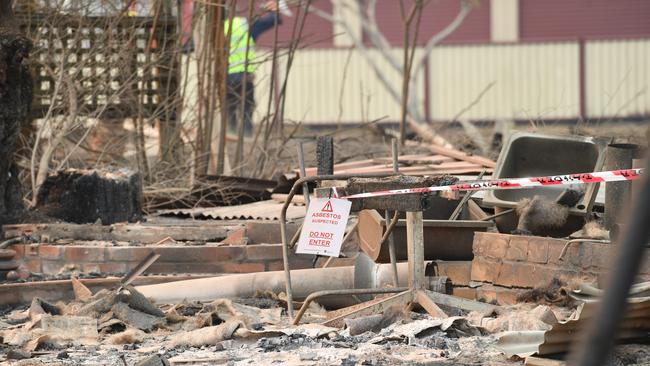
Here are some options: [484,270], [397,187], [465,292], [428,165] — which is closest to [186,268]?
[465,292]

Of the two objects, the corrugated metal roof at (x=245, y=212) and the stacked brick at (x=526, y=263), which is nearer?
the stacked brick at (x=526, y=263)

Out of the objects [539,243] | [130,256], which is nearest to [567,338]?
[539,243]

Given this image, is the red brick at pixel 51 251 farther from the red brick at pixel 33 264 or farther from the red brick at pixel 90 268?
the red brick at pixel 90 268

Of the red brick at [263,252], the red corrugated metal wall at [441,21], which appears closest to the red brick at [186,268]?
the red brick at [263,252]

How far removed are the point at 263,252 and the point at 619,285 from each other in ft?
21.2

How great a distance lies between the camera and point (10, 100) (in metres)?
9.07

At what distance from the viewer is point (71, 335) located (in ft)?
19.8

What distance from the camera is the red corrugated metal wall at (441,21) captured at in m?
35.3

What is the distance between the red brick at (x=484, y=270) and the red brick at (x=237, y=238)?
1978 mm

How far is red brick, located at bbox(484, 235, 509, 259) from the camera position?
6.88 m

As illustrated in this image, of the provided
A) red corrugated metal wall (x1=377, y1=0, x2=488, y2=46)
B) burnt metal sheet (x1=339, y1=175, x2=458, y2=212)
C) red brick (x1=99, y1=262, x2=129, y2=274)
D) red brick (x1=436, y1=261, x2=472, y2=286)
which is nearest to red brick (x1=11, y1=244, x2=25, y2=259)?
red brick (x1=99, y1=262, x2=129, y2=274)

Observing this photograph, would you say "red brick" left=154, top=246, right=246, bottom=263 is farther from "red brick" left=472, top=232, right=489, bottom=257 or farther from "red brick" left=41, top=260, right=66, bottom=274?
"red brick" left=472, top=232, right=489, bottom=257

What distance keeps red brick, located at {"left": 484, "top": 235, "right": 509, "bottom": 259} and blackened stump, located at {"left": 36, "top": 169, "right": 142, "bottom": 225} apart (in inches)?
145

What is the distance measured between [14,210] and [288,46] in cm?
419
